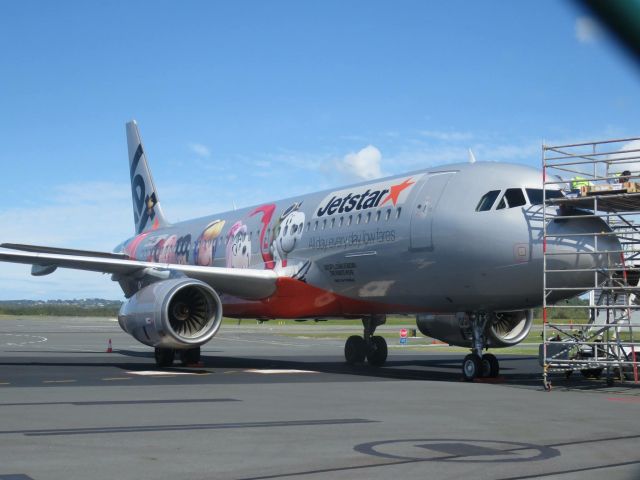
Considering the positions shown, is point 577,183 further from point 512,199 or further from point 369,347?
point 369,347

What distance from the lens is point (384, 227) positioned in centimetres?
1819

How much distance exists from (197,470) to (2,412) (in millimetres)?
4697

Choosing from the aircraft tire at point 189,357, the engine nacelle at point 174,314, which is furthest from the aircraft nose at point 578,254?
the aircraft tire at point 189,357

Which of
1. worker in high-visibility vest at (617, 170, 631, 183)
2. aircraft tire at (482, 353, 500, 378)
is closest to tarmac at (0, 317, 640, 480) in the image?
aircraft tire at (482, 353, 500, 378)

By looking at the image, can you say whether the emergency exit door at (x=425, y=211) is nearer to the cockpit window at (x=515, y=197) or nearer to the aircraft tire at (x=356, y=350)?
the cockpit window at (x=515, y=197)

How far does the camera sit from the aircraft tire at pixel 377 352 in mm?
22688

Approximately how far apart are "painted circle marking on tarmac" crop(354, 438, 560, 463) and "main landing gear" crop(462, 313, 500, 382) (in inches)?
350

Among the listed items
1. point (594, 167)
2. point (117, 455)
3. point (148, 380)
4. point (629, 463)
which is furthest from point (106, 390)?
point (594, 167)

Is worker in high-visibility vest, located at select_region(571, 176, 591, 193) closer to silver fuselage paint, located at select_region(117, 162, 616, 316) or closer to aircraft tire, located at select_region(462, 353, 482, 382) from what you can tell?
silver fuselage paint, located at select_region(117, 162, 616, 316)

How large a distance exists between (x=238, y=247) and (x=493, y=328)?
8151 millimetres

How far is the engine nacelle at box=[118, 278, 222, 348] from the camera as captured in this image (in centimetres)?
1862

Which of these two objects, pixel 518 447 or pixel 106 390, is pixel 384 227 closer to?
pixel 106 390

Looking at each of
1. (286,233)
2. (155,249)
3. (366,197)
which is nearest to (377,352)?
(286,233)

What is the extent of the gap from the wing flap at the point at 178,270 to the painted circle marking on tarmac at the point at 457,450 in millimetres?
13319
